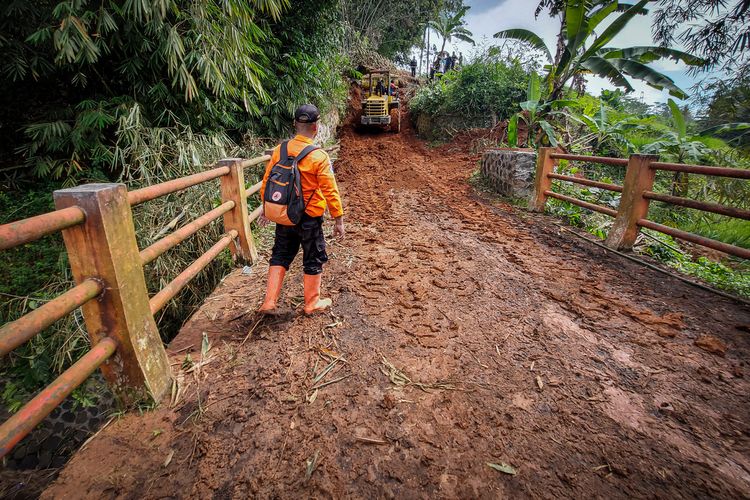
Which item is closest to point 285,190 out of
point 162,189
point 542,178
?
point 162,189

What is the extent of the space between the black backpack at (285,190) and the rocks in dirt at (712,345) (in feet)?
9.73

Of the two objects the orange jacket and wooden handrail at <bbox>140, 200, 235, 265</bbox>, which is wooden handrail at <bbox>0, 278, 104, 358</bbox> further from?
the orange jacket

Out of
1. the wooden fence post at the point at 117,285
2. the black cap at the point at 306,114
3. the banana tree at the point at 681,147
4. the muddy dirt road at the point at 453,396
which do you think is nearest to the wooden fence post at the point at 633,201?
the muddy dirt road at the point at 453,396

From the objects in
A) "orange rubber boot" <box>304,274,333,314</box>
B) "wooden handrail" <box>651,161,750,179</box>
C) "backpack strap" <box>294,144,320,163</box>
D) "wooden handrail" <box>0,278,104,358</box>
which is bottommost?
"orange rubber boot" <box>304,274,333,314</box>

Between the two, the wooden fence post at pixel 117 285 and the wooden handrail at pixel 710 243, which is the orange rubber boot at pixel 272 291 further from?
the wooden handrail at pixel 710 243

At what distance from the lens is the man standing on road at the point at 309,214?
2.36 meters

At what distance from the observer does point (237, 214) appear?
3484mm

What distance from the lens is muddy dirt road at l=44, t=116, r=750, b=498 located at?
58.1 inches

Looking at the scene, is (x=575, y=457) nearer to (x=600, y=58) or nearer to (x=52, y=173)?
(x=52, y=173)

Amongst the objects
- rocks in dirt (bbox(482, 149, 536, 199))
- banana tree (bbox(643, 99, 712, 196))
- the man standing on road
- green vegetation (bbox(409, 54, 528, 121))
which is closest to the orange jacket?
the man standing on road

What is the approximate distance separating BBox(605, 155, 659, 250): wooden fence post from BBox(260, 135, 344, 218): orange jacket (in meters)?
3.32

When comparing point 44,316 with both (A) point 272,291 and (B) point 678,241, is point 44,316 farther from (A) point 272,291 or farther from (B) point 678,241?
(B) point 678,241

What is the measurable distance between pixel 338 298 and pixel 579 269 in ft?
8.33

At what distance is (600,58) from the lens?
23.0 feet
